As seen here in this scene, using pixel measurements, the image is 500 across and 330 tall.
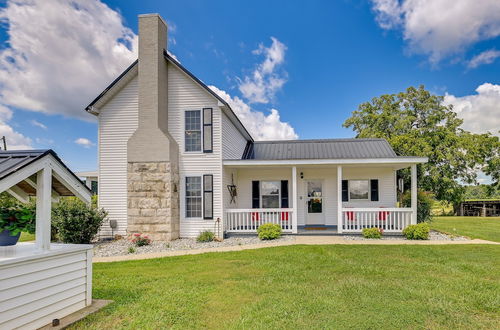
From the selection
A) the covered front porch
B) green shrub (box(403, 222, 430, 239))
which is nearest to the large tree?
the covered front porch

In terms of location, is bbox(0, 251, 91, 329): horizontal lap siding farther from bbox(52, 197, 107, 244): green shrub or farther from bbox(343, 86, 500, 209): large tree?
bbox(343, 86, 500, 209): large tree

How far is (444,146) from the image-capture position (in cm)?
2002

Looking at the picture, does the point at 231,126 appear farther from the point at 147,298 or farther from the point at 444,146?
the point at 444,146

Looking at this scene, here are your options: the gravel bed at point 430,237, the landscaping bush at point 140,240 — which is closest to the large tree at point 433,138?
the gravel bed at point 430,237

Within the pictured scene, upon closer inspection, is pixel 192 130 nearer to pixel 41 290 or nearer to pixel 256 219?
pixel 256 219

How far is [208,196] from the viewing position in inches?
434

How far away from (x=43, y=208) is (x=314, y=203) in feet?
36.9

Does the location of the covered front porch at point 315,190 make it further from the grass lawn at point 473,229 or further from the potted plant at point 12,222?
the potted plant at point 12,222

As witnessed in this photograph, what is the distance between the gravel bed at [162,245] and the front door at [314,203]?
2.90 m

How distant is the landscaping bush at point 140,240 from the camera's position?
385 inches

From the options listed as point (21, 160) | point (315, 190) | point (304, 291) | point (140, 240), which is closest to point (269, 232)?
point (315, 190)

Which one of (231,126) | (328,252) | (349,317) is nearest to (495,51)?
(231,126)

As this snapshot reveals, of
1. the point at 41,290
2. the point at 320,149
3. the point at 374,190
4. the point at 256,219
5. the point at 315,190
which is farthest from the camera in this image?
the point at 320,149

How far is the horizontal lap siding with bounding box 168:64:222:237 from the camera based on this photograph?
36.3ft
